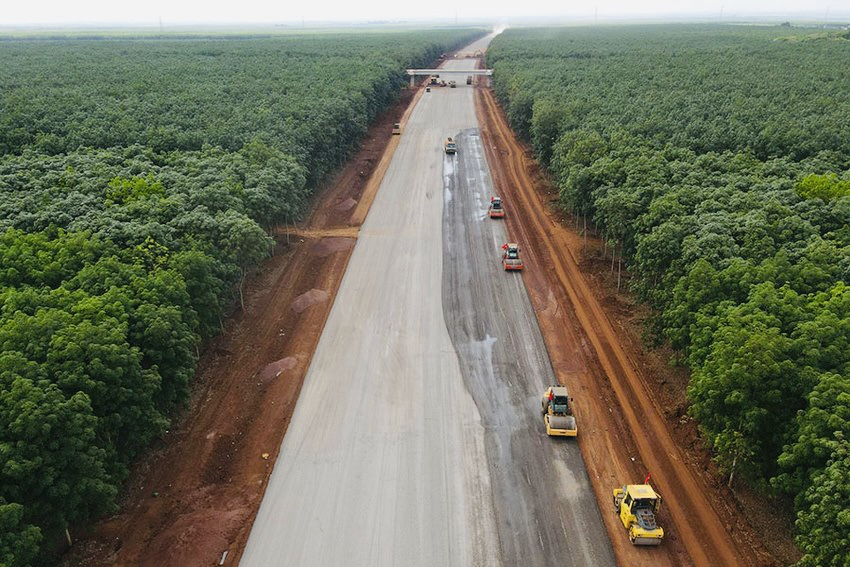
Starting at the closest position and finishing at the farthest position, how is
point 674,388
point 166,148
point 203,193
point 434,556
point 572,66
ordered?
point 434,556 → point 674,388 → point 203,193 → point 166,148 → point 572,66

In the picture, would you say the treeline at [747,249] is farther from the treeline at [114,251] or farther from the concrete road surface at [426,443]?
the treeline at [114,251]

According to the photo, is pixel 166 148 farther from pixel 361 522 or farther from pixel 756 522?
pixel 756 522

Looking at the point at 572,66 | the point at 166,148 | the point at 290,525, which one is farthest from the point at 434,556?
the point at 572,66

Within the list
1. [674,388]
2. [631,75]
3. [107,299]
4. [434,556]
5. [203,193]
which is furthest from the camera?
[631,75]

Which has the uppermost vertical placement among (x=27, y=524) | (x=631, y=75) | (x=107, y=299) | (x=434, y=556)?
(x=631, y=75)

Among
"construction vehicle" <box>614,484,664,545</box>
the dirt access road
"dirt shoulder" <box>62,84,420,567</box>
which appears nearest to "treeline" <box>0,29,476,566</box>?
"dirt shoulder" <box>62,84,420,567</box>

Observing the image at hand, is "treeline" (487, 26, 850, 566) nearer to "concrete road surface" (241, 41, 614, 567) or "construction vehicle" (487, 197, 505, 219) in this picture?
"construction vehicle" (487, 197, 505, 219)
